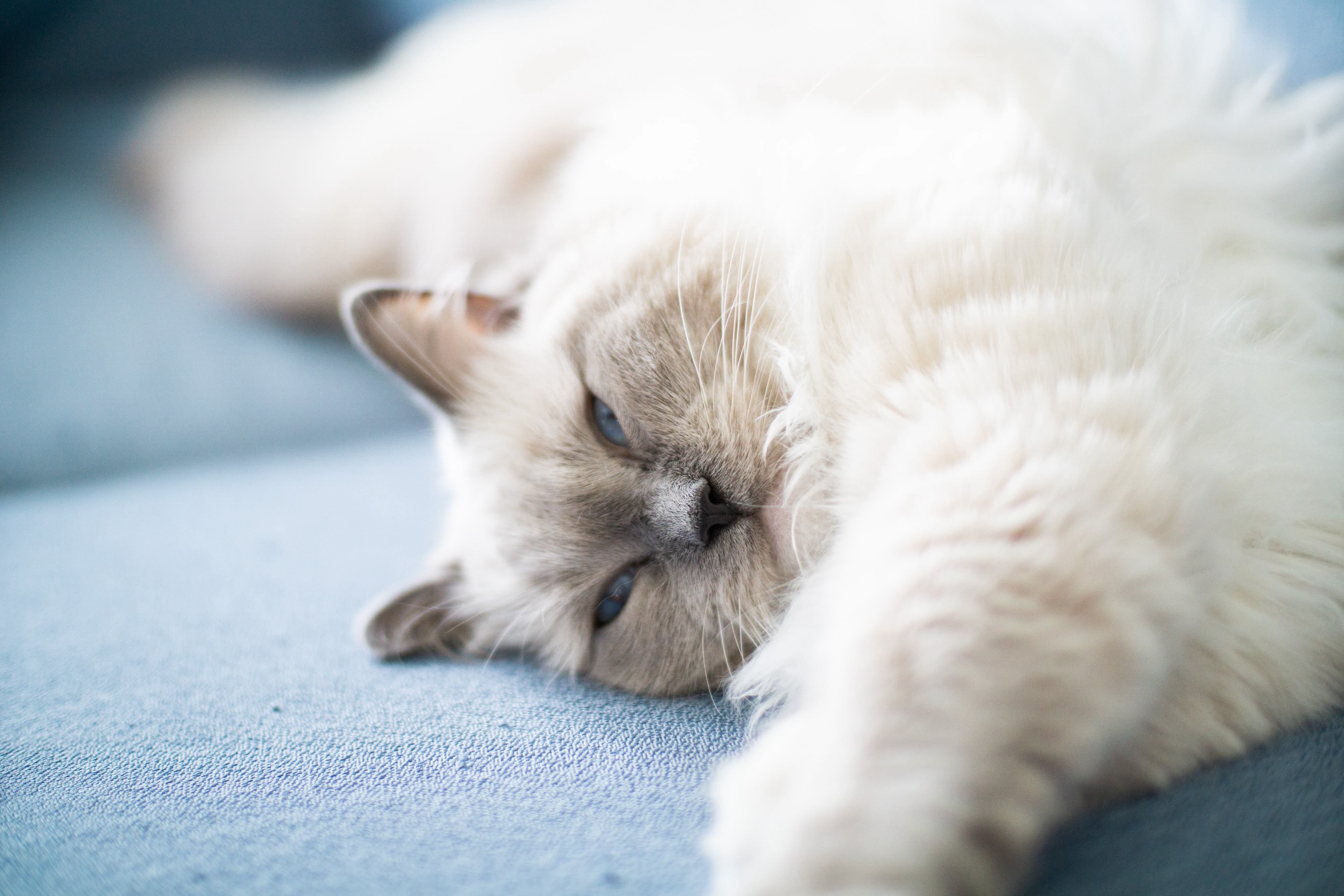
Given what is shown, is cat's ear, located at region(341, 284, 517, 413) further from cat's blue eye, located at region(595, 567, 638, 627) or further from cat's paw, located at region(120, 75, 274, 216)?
cat's paw, located at region(120, 75, 274, 216)

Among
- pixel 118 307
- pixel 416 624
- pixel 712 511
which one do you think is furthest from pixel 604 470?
pixel 118 307

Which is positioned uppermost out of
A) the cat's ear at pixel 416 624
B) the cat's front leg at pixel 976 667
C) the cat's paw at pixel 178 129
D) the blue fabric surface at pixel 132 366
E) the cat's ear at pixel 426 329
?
the cat's front leg at pixel 976 667

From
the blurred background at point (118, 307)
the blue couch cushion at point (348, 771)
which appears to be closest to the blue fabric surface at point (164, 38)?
the blurred background at point (118, 307)

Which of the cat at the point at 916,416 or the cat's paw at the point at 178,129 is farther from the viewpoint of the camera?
the cat's paw at the point at 178,129

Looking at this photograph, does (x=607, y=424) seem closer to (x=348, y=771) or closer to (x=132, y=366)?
(x=348, y=771)

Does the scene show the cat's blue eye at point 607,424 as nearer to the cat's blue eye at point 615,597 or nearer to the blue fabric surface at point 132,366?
the cat's blue eye at point 615,597

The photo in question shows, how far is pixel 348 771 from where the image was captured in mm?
850

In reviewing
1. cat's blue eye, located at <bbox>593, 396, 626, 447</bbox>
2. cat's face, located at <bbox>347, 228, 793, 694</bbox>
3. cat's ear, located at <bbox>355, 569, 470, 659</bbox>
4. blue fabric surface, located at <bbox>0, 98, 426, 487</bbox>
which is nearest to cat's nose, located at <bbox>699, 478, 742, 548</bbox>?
cat's face, located at <bbox>347, 228, 793, 694</bbox>

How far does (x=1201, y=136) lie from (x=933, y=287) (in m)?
0.55

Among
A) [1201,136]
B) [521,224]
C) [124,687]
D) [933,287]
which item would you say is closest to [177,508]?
[124,687]

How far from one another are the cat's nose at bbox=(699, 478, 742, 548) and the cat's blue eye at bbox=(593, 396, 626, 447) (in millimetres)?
152

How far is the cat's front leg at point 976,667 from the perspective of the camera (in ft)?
1.68

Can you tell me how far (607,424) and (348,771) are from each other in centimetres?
47

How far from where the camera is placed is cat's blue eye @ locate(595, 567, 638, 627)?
106 cm
